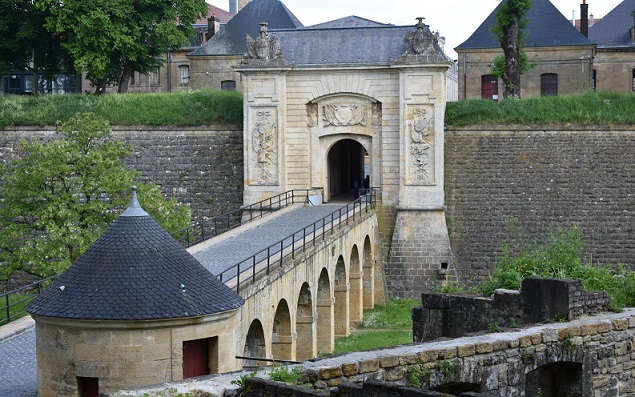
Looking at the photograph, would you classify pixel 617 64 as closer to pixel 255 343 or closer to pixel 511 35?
pixel 511 35

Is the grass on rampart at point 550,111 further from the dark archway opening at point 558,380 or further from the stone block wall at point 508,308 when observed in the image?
the dark archway opening at point 558,380

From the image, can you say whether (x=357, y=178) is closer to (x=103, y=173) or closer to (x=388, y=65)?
(x=388, y=65)

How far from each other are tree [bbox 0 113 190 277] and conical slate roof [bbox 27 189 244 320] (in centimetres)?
1177

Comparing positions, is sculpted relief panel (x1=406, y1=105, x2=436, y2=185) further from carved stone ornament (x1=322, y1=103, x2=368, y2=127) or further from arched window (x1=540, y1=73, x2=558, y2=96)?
arched window (x1=540, y1=73, x2=558, y2=96)

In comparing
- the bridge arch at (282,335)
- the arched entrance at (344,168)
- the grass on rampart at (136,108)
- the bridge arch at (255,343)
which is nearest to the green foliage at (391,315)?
the arched entrance at (344,168)

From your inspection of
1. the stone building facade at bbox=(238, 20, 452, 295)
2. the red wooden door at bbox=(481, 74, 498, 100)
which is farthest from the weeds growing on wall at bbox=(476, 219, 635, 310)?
the red wooden door at bbox=(481, 74, 498, 100)

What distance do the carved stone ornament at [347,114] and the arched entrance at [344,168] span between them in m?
2.17

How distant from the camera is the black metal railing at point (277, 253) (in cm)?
1853

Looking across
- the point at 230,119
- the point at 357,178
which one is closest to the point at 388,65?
the point at 230,119

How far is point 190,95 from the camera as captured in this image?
38.1m

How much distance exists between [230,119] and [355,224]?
8253 mm

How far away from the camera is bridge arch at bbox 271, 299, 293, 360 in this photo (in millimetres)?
21562

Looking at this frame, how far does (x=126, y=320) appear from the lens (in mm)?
13094

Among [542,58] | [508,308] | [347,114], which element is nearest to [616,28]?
[542,58]
